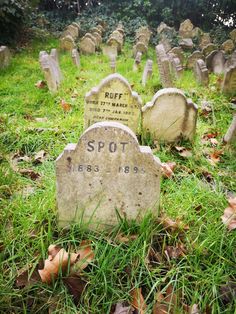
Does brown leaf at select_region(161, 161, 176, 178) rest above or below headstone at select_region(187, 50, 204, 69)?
below

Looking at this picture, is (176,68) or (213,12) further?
(213,12)

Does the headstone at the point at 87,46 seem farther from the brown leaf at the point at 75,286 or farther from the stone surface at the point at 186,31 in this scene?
the brown leaf at the point at 75,286

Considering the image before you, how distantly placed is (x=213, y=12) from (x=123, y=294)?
17.4 meters

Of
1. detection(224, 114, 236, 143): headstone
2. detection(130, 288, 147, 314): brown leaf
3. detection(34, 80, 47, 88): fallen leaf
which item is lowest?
detection(130, 288, 147, 314): brown leaf

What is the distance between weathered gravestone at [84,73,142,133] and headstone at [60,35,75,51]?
252 inches

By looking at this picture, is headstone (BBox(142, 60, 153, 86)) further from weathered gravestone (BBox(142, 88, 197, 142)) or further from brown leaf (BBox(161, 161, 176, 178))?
brown leaf (BBox(161, 161, 176, 178))

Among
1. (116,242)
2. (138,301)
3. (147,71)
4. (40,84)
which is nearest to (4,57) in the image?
(40,84)

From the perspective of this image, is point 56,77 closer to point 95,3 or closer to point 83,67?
point 83,67

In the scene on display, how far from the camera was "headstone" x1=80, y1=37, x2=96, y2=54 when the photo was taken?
9914 mm

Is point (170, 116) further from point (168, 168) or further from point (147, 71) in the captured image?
point (147, 71)

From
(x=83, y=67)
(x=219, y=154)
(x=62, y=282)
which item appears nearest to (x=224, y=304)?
(x=62, y=282)

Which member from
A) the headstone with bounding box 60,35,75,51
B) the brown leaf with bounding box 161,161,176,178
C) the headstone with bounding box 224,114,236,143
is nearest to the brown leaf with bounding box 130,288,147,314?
the brown leaf with bounding box 161,161,176,178

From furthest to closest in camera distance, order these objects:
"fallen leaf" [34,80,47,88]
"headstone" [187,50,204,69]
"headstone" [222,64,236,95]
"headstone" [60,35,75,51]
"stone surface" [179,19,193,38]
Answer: "stone surface" [179,19,193,38] → "headstone" [60,35,75,51] → "headstone" [187,50,204,69] → "fallen leaf" [34,80,47,88] → "headstone" [222,64,236,95]

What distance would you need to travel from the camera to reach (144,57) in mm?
9891
